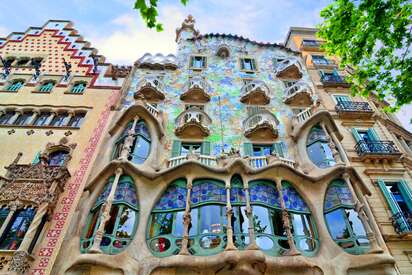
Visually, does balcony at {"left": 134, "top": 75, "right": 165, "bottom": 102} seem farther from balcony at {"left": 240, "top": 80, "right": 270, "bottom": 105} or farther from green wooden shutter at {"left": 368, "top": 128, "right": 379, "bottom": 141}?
green wooden shutter at {"left": 368, "top": 128, "right": 379, "bottom": 141}

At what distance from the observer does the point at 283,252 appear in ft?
32.0

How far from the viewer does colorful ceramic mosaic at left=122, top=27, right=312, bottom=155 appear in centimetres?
1536

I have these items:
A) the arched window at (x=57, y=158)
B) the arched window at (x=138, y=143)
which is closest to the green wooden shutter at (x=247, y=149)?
the arched window at (x=138, y=143)

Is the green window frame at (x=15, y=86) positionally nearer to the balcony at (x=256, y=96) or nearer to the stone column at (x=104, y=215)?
the stone column at (x=104, y=215)

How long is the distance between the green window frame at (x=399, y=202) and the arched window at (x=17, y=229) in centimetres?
1607

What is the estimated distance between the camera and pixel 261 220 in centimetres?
1061

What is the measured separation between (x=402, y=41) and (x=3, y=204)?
17.8 m

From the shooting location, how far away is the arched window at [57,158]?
13508mm

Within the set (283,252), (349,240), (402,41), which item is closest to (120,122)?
(283,252)

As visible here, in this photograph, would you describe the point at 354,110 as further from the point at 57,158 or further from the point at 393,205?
the point at 57,158

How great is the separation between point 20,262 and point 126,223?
12.8 feet

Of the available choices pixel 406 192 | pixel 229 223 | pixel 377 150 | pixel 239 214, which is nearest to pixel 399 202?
pixel 406 192

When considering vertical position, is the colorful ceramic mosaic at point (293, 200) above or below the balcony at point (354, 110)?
below

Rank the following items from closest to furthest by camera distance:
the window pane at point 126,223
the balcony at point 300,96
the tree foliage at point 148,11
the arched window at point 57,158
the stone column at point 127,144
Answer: the tree foliage at point 148,11, the window pane at point 126,223, the stone column at point 127,144, the arched window at point 57,158, the balcony at point 300,96
